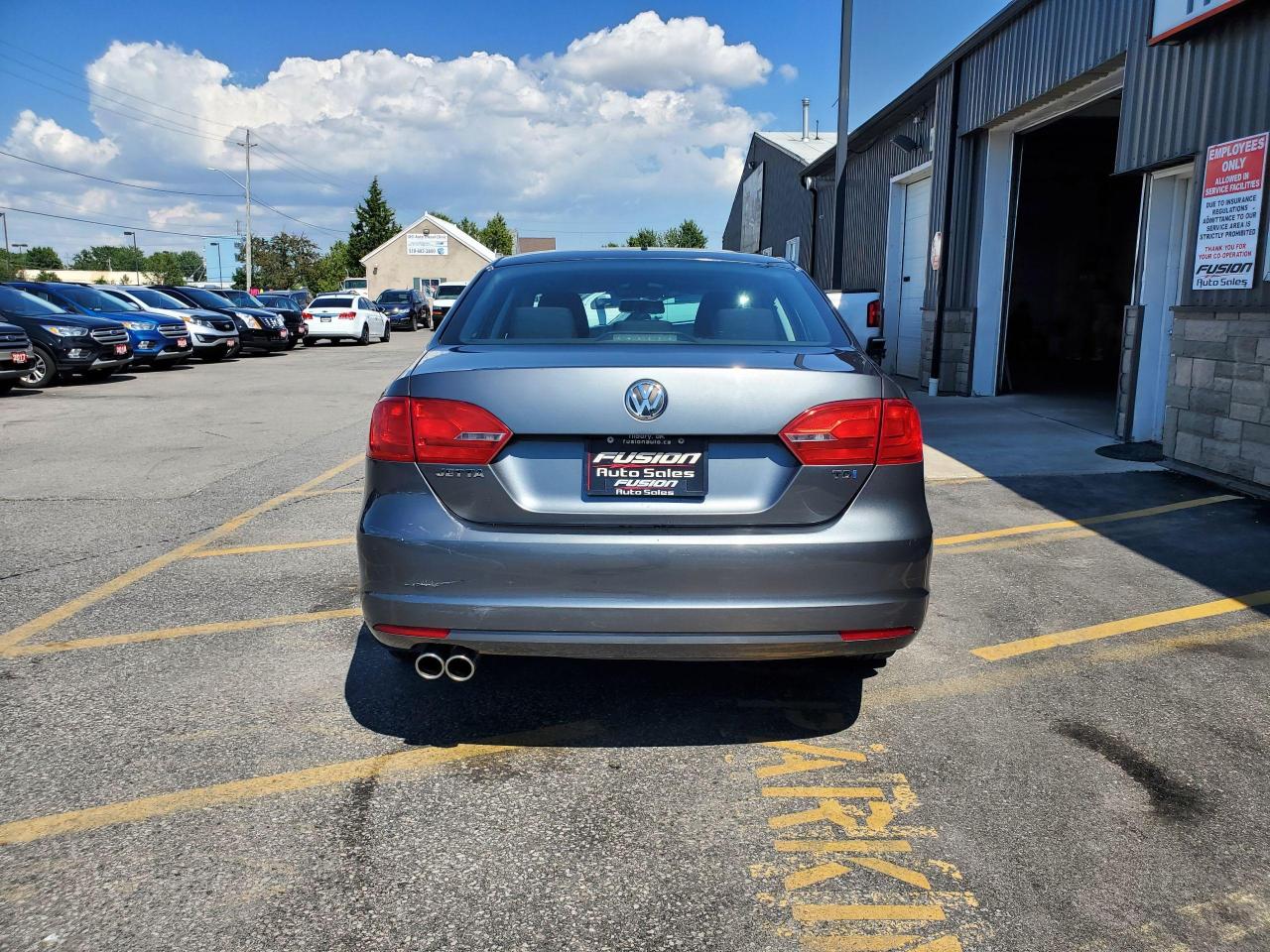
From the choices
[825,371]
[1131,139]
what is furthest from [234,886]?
[1131,139]

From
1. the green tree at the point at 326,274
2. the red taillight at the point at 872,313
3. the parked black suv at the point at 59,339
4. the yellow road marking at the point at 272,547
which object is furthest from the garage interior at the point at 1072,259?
the green tree at the point at 326,274

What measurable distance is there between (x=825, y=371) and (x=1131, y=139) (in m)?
8.17

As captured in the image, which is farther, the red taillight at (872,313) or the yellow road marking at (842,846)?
the red taillight at (872,313)

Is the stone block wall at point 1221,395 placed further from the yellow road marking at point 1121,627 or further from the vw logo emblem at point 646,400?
the vw logo emblem at point 646,400

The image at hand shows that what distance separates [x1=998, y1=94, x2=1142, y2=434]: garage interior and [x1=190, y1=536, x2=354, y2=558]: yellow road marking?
17837 millimetres

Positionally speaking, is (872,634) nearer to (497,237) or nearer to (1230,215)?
(1230,215)

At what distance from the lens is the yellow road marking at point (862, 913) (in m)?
Result: 2.44

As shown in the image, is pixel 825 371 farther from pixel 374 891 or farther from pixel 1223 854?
pixel 374 891

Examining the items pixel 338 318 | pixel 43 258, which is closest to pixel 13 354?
→ pixel 338 318

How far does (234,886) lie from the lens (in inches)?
101

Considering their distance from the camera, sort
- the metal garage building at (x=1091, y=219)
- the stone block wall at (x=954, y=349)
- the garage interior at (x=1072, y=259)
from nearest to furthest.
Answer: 1. the metal garage building at (x=1091, y=219)
2. the stone block wall at (x=954, y=349)
3. the garage interior at (x=1072, y=259)

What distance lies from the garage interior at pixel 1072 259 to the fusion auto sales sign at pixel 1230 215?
12.9 metres

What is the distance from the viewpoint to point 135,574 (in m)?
5.48

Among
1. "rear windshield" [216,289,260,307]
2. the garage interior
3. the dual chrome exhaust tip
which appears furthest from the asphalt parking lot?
"rear windshield" [216,289,260,307]
